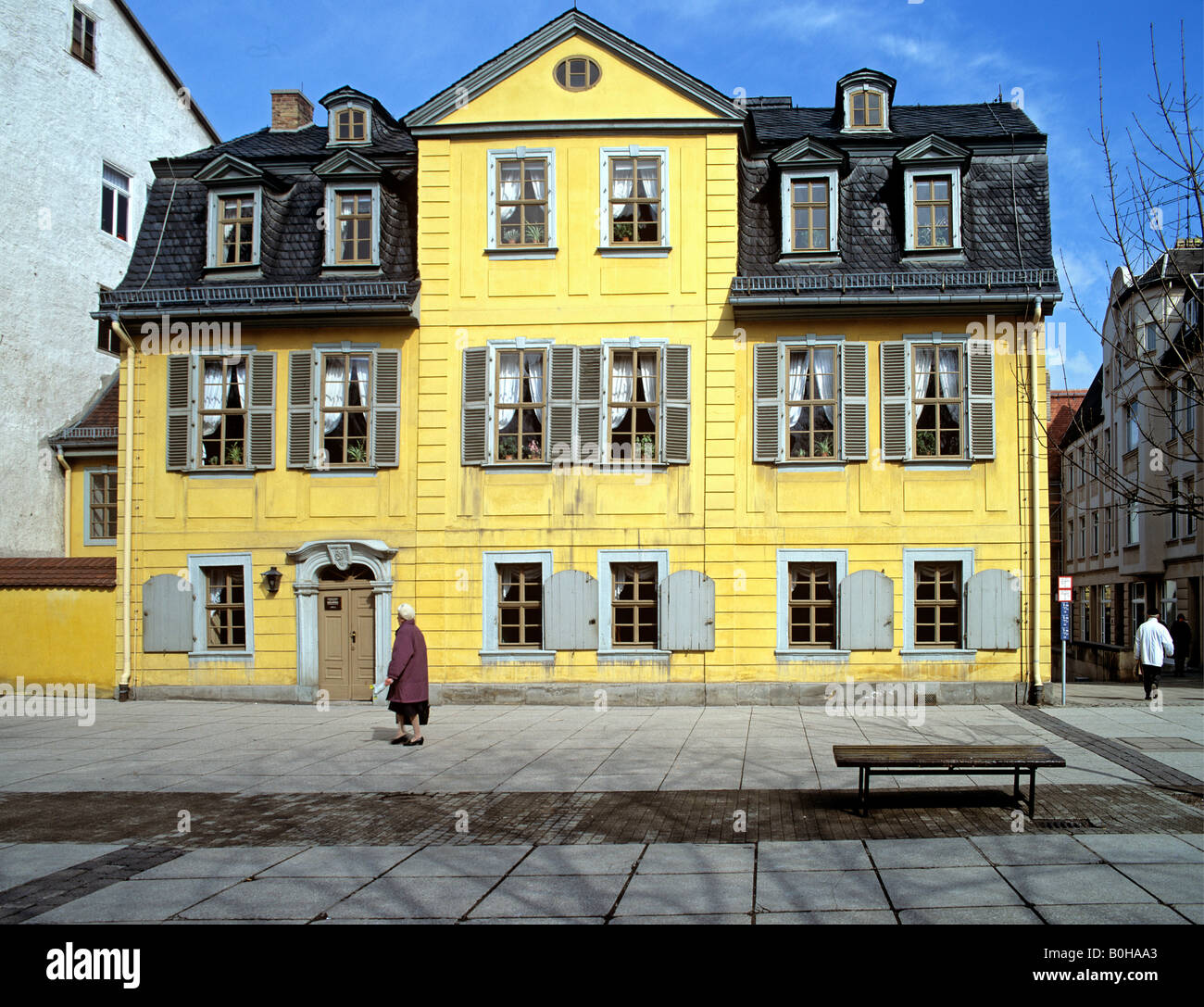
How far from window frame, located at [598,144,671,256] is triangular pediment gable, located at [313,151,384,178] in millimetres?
4265

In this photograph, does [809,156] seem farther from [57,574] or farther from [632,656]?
[57,574]

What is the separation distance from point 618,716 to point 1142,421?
1378 inches

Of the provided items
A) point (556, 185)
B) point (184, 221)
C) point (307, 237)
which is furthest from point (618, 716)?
point (184, 221)

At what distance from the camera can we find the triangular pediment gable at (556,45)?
1962 centimetres

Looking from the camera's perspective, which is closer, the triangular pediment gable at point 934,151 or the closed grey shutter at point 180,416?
the triangular pediment gable at point 934,151

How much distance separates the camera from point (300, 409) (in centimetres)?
2022

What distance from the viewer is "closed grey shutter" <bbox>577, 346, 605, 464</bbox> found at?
19625 mm

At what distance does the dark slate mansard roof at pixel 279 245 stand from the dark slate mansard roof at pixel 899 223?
21.3 feet

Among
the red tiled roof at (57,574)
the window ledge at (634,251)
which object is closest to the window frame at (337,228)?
the window ledge at (634,251)

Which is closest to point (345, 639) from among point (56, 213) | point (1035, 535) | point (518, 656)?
point (518, 656)

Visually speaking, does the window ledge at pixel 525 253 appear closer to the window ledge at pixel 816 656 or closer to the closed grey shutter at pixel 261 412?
the closed grey shutter at pixel 261 412
